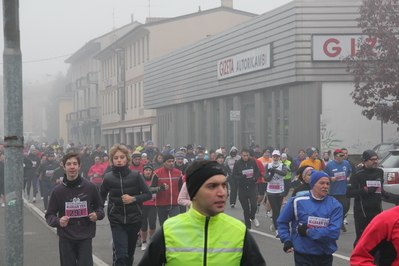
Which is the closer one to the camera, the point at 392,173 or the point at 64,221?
the point at 64,221

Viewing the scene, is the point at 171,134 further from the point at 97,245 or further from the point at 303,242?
the point at 303,242

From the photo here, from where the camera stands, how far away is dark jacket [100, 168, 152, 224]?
9023mm

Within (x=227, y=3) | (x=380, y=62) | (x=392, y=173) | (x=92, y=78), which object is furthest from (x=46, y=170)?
(x=92, y=78)

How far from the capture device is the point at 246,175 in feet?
48.0

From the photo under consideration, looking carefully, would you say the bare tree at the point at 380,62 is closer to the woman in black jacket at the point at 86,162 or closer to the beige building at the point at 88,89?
the woman in black jacket at the point at 86,162

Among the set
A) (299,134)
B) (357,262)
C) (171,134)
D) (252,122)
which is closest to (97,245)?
(357,262)

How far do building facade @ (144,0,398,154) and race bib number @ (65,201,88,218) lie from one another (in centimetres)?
1885

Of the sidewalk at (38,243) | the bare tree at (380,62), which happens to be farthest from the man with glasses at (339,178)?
the bare tree at (380,62)

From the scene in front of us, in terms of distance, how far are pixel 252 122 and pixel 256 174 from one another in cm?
1839

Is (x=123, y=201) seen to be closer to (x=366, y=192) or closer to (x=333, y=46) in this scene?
(x=366, y=192)

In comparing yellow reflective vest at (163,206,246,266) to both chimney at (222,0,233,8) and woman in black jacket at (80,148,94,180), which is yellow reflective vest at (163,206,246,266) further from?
chimney at (222,0,233,8)

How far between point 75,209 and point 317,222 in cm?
252

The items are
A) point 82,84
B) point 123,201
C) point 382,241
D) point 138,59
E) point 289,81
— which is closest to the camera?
point 382,241

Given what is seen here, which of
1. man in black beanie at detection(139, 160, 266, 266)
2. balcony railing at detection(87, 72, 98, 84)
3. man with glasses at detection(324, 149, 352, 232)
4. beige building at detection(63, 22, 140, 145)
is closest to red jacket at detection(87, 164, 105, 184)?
man with glasses at detection(324, 149, 352, 232)
